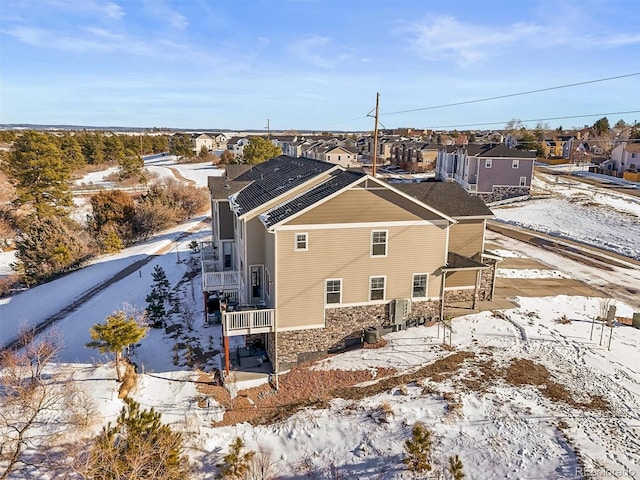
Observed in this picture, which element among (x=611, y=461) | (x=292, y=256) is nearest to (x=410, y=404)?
(x=611, y=461)

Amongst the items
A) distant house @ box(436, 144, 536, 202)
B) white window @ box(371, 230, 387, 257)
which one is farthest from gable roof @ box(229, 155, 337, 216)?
distant house @ box(436, 144, 536, 202)

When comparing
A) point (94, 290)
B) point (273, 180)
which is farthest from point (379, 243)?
point (94, 290)

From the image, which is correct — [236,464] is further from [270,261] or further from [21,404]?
[270,261]

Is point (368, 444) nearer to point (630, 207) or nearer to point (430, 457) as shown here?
point (430, 457)

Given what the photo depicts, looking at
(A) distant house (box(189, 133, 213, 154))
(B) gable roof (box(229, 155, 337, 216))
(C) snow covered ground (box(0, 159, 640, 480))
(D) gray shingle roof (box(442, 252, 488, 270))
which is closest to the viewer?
(C) snow covered ground (box(0, 159, 640, 480))

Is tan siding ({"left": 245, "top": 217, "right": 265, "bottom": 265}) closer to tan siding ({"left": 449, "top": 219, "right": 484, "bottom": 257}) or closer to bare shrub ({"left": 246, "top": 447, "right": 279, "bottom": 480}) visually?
bare shrub ({"left": 246, "top": 447, "right": 279, "bottom": 480})

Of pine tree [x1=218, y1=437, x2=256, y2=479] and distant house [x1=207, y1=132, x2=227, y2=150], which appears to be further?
distant house [x1=207, y1=132, x2=227, y2=150]

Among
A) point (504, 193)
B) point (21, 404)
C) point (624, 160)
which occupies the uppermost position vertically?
point (624, 160)
